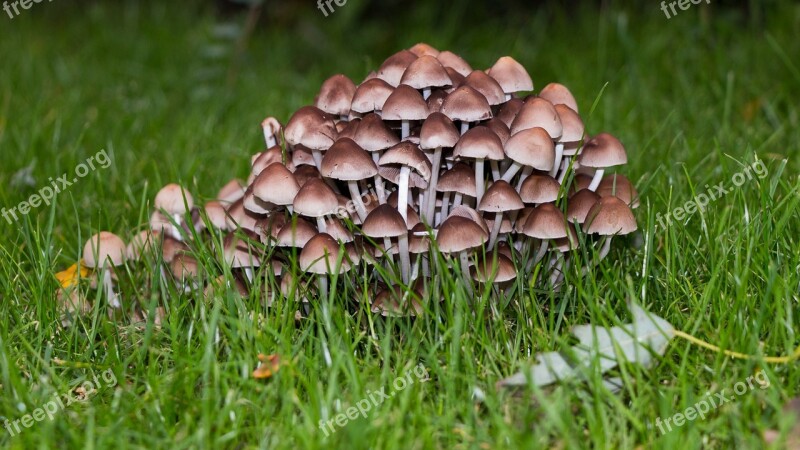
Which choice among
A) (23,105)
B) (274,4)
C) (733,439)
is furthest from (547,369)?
(274,4)

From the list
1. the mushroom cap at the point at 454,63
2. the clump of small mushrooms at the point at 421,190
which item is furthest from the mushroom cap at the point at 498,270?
the mushroom cap at the point at 454,63

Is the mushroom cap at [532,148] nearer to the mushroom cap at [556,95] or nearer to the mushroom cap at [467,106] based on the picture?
the mushroom cap at [467,106]

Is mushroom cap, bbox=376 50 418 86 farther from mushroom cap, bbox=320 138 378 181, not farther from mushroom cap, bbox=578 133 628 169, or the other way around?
mushroom cap, bbox=578 133 628 169

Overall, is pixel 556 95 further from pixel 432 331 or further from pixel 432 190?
pixel 432 331

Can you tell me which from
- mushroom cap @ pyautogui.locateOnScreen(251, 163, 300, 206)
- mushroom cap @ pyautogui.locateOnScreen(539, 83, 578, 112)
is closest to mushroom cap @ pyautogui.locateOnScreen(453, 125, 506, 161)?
mushroom cap @ pyautogui.locateOnScreen(539, 83, 578, 112)

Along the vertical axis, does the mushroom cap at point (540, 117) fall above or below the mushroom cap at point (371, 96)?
below

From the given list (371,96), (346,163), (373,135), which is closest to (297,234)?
(346,163)

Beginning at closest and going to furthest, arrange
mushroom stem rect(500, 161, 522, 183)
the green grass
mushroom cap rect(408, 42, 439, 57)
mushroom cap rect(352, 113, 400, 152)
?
1. the green grass
2. mushroom cap rect(352, 113, 400, 152)
3. mushroom stem rect(500, 161, 522, 183)
4. mushroom cap rect(408, 42, 439, 57)
